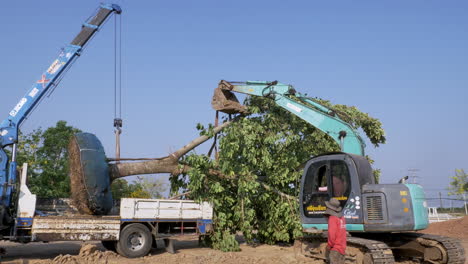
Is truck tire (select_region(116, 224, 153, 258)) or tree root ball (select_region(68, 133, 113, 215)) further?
tree root ball (select_region(68, 133, 113, 215))

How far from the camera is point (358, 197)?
352 inches

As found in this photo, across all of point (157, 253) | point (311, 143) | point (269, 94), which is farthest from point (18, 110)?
point (311, 143)

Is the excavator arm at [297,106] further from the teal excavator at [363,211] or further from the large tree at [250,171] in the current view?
the large tree at [250,171]

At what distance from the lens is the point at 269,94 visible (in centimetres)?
1309

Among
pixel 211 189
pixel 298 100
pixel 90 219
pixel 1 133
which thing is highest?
pixel 298 100

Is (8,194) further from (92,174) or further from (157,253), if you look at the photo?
(157,253)

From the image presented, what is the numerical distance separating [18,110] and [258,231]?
844 centimetres

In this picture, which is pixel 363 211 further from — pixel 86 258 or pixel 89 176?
pixel 89 176

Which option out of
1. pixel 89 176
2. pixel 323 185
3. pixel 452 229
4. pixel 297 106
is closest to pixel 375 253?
pixel 323 185

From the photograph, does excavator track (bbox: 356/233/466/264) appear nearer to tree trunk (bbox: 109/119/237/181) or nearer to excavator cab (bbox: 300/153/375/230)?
excavator cab (bbox: 300/153/375/230)

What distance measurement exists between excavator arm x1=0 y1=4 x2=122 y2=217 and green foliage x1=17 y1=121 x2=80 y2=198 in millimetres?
10994

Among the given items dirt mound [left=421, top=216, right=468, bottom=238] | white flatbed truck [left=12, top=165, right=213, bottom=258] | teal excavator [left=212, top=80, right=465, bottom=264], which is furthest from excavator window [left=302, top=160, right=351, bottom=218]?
dirt mound [left=421, top=216, right=468, bottom=238]

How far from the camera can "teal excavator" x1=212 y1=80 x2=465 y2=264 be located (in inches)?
341

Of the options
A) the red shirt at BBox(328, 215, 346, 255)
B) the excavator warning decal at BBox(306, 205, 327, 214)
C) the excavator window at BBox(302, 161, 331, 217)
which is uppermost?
the excavator window at BBox(302, 161, 331, 217)
